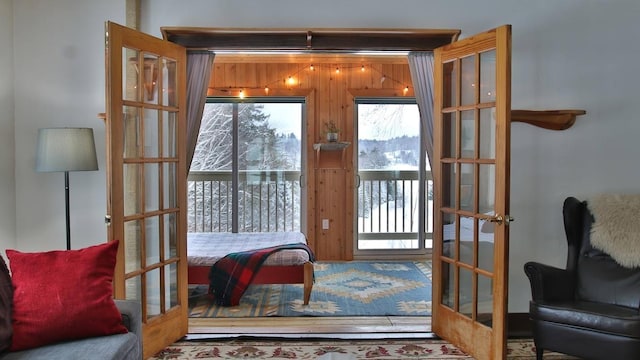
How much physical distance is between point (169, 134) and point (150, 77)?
1.35ft

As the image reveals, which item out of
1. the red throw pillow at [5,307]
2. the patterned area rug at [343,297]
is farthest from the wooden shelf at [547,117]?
the red throw pillow at [5,307]

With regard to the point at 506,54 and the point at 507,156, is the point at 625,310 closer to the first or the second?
the point at 507,156

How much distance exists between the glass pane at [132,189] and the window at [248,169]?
3.27 metres

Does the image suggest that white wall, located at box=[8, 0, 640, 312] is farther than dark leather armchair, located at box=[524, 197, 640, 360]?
Yes

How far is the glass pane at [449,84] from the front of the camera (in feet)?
10.8

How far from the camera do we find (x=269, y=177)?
6414 millimetres

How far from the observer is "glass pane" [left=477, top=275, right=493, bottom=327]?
3.04 meters

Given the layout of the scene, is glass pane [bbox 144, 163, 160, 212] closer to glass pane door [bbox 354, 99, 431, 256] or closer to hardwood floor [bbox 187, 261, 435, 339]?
hardwood floor [bbox 187, 261, 435, 339]

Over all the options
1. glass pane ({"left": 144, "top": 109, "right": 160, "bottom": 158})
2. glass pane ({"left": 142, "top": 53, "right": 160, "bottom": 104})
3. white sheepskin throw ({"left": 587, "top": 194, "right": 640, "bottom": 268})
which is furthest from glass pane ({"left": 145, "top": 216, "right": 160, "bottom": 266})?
white sheepskin throw ({"left": 587, "top": 194, "right": 640, "bottom": 268})

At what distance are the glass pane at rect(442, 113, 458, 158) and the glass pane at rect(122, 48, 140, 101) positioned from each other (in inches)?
84.0

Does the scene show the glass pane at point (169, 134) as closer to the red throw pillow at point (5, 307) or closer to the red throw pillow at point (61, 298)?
the red throw pillow at point (61, 298)

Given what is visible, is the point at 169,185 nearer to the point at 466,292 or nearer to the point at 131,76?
the point at 131,76

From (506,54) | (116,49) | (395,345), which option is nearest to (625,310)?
(395,345)

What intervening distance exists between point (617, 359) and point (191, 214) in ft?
16.8
